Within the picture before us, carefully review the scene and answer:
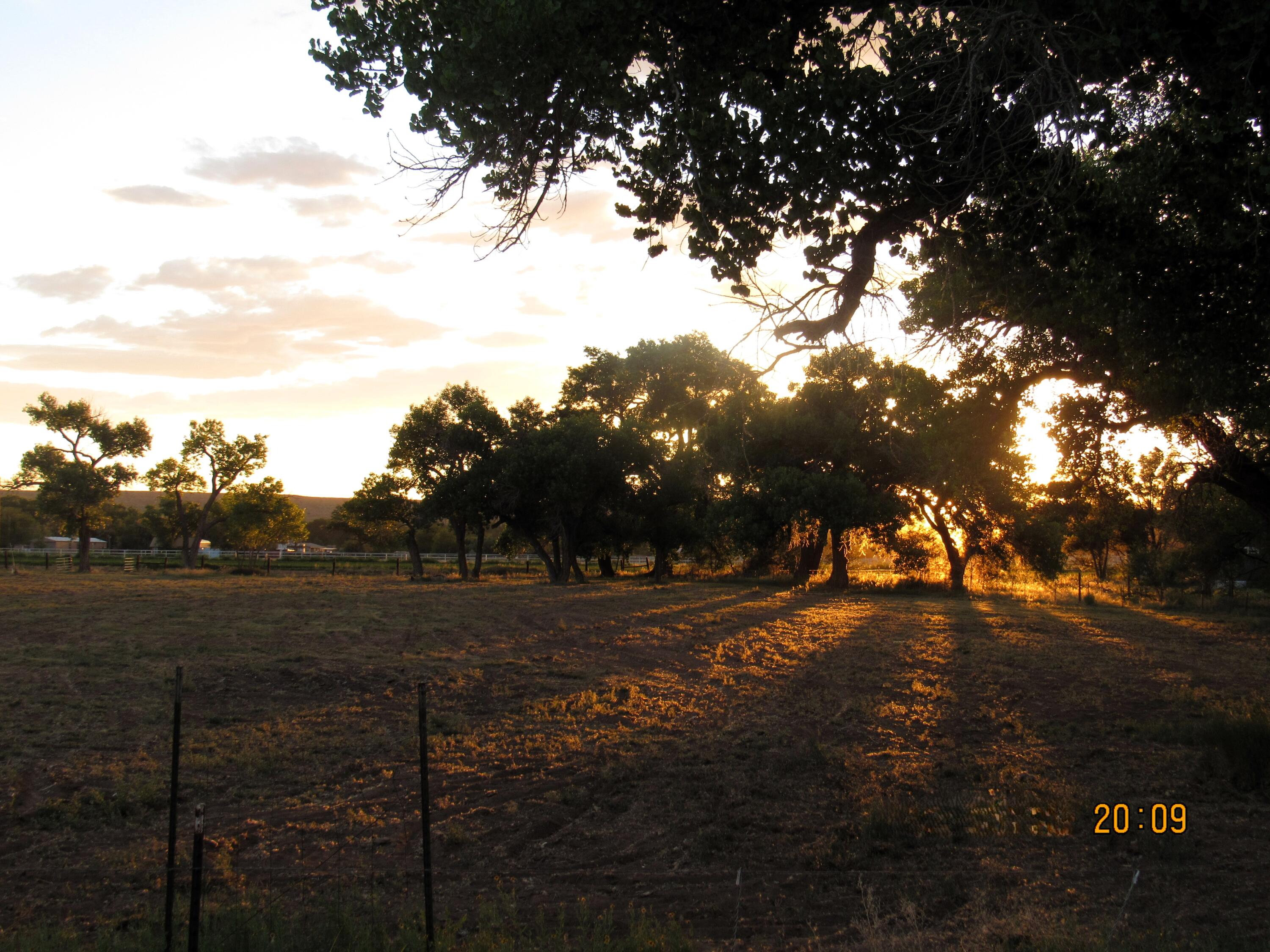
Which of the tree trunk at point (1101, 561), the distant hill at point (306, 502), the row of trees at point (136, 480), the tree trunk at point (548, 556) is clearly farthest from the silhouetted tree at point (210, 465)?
the distant hill at point (306, 502)

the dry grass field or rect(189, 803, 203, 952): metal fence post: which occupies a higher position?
rect(189, 803, 203, 952): metal fence post

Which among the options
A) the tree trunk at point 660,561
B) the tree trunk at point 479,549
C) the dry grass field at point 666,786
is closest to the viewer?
the dry grass field at point 666,786

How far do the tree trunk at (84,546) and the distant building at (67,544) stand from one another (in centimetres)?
4238

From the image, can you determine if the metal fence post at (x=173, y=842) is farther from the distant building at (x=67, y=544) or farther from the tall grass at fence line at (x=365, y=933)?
the distant building at (x=67, y=544)

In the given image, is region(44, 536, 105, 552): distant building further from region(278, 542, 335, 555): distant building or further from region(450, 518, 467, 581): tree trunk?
region(450, 518, 467, 581): tree trunk

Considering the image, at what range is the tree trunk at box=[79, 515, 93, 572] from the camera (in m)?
47.4

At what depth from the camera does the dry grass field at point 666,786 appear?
4.84 m

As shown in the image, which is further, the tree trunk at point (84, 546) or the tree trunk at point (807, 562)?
the tree trunk at point (84, 546)

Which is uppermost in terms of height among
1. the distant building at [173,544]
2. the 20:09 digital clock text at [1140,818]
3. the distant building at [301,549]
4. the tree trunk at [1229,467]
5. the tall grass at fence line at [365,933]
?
the tree trunk at [1229,467]

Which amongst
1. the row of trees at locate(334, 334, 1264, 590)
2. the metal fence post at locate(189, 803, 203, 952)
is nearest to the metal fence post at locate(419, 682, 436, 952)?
the metal fence post at locate(189, 803, 203, 952)

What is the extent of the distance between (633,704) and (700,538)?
106 feet

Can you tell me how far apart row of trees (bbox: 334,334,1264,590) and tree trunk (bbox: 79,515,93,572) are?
14.2m

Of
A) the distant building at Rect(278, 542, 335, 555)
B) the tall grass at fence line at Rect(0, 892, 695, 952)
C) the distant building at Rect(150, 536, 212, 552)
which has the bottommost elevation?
the tall grass at fence line at Rect(0, 892, 695, 952)

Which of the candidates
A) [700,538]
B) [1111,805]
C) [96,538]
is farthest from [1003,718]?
[96,538]
